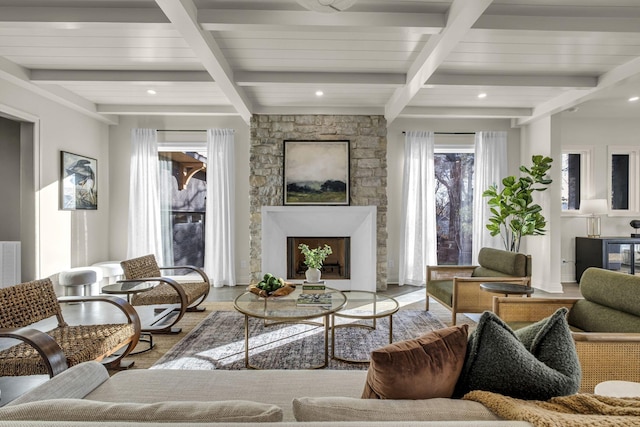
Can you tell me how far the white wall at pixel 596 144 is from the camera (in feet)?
18.5

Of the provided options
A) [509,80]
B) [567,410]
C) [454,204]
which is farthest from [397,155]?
[567,410]

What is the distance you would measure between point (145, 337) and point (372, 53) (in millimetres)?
3309

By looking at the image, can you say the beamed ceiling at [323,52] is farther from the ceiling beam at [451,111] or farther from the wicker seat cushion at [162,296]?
the wicker seat cushion at [162,296]

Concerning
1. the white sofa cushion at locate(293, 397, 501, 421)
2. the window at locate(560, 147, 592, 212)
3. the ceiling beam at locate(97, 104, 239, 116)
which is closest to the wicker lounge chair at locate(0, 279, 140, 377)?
the white sofa cushion at locate(293, 397, 501, 421)

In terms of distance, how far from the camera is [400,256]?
5531mm

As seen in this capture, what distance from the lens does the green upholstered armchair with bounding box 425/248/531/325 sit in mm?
3324

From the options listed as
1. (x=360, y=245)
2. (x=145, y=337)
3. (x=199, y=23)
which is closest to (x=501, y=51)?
(x=199, y=23)

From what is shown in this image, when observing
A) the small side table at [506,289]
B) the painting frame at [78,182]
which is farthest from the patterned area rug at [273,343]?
the painting frame at [78,182]

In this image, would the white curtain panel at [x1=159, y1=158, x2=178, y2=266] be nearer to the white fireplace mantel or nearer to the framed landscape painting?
the white fireplace mantel

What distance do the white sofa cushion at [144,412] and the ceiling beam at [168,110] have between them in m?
4.59

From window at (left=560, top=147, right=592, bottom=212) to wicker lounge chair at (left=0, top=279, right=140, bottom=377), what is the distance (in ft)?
20.4

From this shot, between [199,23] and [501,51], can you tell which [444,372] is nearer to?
[199,23]

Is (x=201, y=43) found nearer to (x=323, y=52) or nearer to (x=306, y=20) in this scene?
(x=306, y=20)

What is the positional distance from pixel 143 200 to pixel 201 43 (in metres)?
3.39
